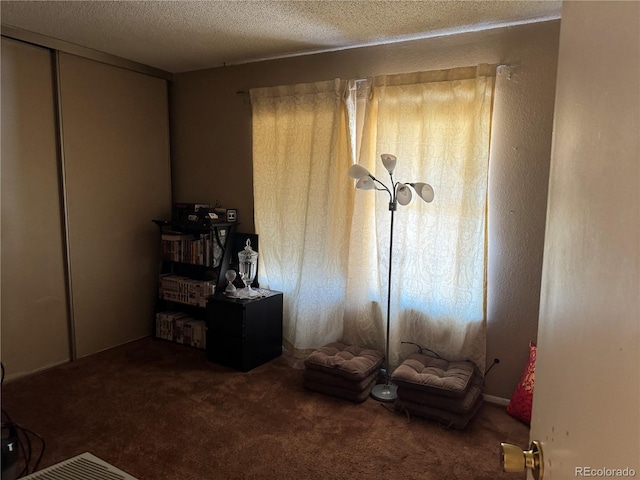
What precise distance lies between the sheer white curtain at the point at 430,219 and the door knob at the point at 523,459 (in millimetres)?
2104

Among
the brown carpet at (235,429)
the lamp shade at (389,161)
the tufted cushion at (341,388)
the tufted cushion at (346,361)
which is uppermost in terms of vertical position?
the lamp shade at (389,161)

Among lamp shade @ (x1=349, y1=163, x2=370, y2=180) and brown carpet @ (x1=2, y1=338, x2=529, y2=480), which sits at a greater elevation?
lamp shade @ (x1=349, y1=163, x2=370, y2=180)

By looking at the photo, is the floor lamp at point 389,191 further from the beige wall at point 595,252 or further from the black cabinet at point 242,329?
the beige wall at point 595,252

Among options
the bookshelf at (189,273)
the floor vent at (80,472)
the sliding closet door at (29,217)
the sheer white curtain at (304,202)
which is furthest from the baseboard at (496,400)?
the sliding closet door at (29,217)

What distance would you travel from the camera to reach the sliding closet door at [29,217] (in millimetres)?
3061

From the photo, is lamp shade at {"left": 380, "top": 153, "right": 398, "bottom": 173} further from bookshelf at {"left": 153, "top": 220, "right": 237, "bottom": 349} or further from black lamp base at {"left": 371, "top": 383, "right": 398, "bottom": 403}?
bookshelf at {"left": 153, "top": 220, "right": 237, "bottom": 349}

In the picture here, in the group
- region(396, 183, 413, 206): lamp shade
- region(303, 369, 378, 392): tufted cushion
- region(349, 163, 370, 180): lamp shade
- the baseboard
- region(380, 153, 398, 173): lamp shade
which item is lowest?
the baseboard

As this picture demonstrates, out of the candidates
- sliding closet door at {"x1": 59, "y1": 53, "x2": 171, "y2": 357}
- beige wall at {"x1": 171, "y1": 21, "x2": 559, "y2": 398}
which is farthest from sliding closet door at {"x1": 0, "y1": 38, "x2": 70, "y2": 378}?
beige wall at {"x1": 171, "y1": 21, "x2": 559, "y2": 398}

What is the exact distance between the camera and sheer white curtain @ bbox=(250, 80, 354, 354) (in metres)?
3.32

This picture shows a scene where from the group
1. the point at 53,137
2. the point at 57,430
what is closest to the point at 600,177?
the point at 57,430

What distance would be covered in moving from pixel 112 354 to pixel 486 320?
2.93m

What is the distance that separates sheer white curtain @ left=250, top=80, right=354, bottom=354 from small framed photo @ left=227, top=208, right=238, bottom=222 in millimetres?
276

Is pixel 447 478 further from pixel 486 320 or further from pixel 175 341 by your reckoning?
pixel 175 341

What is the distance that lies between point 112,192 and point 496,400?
3330 millimetres
